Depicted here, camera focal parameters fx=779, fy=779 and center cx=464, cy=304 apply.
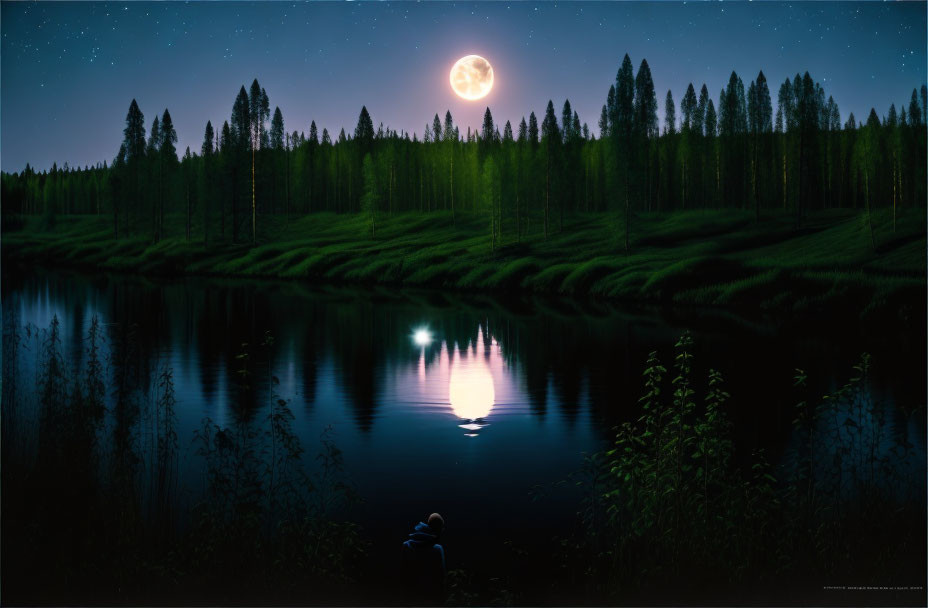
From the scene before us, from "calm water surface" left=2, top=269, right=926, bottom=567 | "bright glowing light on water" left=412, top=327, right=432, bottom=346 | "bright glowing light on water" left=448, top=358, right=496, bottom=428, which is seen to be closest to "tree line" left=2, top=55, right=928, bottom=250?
"calm water surface" left=2, top=269, right=926, bottom=567

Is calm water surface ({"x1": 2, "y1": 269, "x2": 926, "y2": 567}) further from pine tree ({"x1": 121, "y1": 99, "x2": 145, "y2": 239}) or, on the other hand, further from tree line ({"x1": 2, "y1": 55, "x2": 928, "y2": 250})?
pine tree ({"x1": 121, "y1": 99, "x2": 145, "y2": 239})

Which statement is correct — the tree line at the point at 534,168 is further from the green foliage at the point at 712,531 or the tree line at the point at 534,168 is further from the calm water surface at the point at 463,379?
the green foliage at the point at 712,531

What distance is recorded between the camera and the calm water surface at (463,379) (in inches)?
534

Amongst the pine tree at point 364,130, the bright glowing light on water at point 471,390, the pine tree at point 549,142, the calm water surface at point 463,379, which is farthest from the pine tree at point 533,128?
the bright glowing light on water at point 471,390

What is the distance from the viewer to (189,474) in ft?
46.2

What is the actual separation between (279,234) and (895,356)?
68041 mm

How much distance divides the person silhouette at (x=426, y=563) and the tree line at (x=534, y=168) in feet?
169

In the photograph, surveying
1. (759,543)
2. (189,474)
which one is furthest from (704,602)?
(189,474)

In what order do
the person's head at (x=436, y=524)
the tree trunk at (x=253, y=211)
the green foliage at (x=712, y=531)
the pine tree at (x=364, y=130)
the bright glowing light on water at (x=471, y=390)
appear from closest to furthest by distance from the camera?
the person's head at (x=436, y=524), the green foliage at (x=712, y=531), the bright glowing light on water at (x=471, y=390), the tree trunk at (x=253, y=211), the pine tree at (x=364, y=130)

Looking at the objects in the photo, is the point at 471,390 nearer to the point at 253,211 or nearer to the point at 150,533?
the point at 150,533

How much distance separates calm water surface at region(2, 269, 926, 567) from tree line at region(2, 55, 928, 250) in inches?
903

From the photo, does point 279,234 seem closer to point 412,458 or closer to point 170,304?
point 170,304

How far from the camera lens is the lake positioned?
44.1ft

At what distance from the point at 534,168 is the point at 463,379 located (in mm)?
69714
